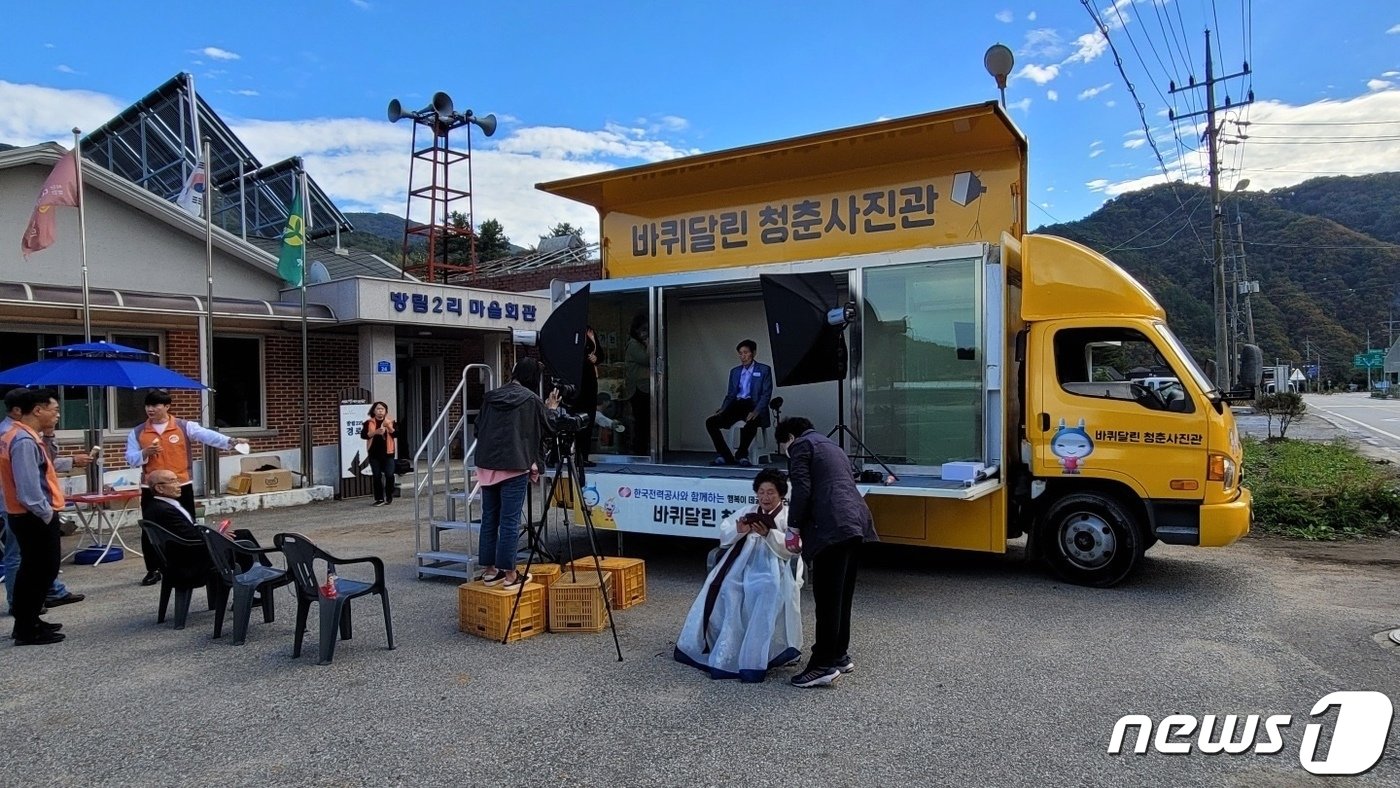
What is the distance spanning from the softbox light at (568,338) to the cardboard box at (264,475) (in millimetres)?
6615

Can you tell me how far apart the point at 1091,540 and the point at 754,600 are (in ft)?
11.1

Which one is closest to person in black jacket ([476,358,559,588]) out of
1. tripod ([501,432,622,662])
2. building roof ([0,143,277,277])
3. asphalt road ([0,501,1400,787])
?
tripod ([501,432,622,662])

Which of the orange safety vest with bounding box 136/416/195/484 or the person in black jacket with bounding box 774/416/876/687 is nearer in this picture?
the person in black jacket with bounding box 774/416/876/687

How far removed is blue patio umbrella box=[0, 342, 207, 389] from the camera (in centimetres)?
823

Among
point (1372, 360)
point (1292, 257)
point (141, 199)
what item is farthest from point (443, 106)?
point (1372, 360)

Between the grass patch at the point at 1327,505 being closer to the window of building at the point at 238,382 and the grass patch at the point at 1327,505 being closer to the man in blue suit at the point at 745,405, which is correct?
the man in blue suit at the point at 745,405

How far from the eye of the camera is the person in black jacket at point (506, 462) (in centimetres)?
597

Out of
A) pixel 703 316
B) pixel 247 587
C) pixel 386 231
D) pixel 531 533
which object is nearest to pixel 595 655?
pixel 531 533

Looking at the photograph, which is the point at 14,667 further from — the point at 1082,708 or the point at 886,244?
the point at 886,244

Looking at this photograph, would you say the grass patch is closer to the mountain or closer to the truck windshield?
the truck windshield

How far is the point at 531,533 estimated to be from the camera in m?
6.03

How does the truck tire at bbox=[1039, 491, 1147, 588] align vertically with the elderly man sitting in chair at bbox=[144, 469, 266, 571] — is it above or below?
below

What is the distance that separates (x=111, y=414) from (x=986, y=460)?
12.0m

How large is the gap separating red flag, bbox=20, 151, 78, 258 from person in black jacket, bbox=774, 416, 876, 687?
410 inches
